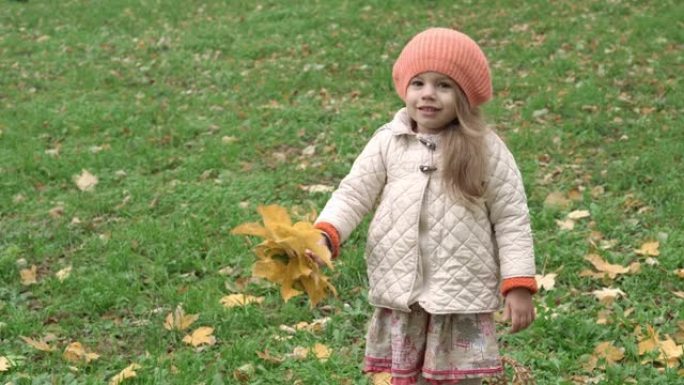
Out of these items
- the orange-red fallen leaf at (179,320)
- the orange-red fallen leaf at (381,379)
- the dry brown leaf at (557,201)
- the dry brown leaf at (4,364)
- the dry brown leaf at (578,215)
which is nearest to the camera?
the orange-red fallen leaf at (381,379)

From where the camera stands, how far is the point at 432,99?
2.47 meters

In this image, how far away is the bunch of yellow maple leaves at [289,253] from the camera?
227 centimetres

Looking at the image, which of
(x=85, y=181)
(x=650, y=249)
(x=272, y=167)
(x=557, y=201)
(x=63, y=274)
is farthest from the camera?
(x=272, y=167)

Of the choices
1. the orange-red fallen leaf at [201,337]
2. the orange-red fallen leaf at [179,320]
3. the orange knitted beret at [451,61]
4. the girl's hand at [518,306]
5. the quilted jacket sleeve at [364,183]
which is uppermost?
the orange knitted beret at [451,61]

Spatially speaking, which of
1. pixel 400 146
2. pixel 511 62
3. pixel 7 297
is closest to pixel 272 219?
pixel 400 146

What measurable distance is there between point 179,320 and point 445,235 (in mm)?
1824

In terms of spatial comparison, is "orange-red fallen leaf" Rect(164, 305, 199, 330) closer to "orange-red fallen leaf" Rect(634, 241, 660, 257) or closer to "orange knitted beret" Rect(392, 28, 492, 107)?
"orange knitted beret" Rect(392, 28, 492, 107)

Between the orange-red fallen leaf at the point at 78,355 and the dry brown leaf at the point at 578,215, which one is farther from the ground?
the dry brown leaf at the point at 578,215

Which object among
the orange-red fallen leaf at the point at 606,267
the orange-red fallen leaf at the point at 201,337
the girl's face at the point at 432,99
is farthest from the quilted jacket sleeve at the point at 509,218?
the orange-red fallen leaf at the point at 606,267

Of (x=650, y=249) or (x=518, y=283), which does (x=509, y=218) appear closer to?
(x=518, y=283)

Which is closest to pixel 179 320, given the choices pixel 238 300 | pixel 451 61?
pixel 238 300

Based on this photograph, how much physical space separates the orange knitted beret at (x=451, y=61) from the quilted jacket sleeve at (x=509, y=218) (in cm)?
16

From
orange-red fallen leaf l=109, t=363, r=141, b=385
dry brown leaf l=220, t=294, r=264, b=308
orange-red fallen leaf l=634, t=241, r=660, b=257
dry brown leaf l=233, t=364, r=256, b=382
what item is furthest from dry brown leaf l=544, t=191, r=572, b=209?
orange-red fallen leaf l=109, t=363, r=141, b=385

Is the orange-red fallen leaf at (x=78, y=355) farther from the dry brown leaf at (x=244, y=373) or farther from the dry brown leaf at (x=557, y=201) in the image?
the dry brown leaf at (x=557, y=201)
